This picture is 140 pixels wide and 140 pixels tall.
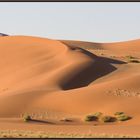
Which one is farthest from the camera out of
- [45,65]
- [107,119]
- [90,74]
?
[45,65]

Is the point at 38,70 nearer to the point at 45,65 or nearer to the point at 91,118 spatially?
the point at 45,65

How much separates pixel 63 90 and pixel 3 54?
19965 mm

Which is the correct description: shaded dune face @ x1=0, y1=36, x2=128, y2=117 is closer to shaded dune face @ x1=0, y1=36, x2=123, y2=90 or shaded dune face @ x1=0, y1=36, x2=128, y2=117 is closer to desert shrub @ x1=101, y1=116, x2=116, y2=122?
shaded dune face @ x1=0, y1=36, x2=123, y2=90

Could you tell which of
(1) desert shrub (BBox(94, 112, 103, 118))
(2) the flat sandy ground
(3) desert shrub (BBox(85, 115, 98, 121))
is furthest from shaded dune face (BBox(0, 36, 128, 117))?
(3) desert shrub (BBox(85, 115, 98, 121))

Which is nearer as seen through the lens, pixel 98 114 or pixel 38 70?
pixel 98 114

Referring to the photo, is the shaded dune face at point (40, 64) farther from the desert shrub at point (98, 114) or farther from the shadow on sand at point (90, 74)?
the desert shrub at point (98, 114)

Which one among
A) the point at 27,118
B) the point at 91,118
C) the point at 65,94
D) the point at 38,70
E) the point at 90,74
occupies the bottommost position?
the point at 27,118

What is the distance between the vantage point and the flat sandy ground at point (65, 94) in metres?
26.4

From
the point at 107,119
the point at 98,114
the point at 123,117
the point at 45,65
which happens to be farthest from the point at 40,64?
the point at 123,117

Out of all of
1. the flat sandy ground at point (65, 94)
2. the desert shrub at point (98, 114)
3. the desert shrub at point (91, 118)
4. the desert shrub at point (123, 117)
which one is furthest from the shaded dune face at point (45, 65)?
the desert shrub at point (123, 117)

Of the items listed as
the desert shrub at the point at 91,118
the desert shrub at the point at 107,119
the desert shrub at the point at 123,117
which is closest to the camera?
the desert shrub at the point at 123,117

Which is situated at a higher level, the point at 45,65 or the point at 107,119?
the point at 45,65

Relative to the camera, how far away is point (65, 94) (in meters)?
34.0

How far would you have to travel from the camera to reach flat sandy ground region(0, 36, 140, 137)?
26.4 metres
